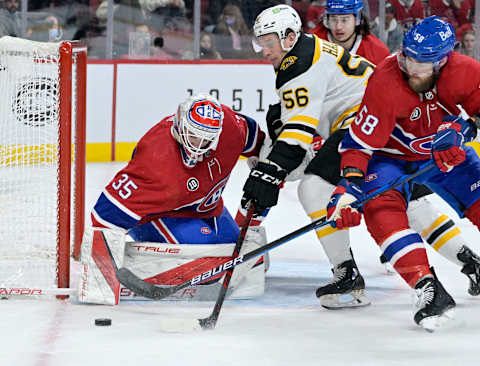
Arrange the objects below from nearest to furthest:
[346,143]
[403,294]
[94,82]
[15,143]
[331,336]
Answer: [331,336] → [346,143] → [403,294] → [15,143] → [94,82]

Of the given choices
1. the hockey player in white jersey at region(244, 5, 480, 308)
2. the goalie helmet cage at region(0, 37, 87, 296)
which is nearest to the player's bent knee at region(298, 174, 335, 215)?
the hockey player in white jersey at region(244, 5, 480, 308)

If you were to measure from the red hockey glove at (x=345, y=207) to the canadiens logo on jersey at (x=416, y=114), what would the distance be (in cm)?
28

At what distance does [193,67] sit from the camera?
692 centimetres

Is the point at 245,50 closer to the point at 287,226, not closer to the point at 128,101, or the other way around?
the point at 128,101

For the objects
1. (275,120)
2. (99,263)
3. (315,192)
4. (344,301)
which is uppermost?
(275,120)

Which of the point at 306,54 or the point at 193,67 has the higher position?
the point at 306,54

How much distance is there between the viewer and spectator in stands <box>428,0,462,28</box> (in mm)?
7246

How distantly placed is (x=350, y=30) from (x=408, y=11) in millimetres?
3398

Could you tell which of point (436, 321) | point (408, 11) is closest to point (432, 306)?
point (436, 321)

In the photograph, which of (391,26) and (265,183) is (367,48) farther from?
(391,26)

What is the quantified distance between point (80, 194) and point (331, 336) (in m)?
1.42

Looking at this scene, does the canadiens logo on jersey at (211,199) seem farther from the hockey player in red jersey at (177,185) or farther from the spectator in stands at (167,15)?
the spectator in stands at (167,15)

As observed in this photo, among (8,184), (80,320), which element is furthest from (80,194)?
(80,320)

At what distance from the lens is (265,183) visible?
122 inches
